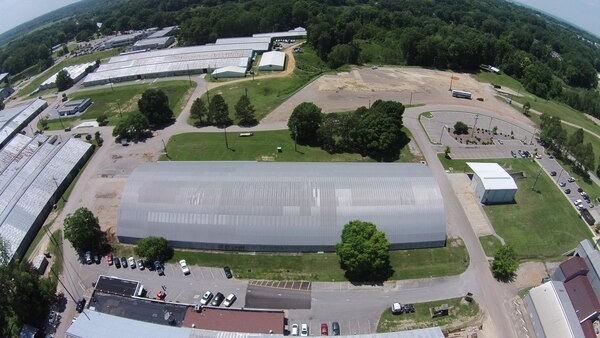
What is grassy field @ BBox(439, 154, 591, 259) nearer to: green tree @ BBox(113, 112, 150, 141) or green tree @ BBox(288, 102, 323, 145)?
green tree @ BBox(288, 102, 323, 145)

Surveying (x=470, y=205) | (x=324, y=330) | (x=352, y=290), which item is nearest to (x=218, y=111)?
(x=352, y=290)

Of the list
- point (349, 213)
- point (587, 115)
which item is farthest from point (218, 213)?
point (587, 115)

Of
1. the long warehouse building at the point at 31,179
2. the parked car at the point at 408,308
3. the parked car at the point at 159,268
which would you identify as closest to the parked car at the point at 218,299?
the parked car at the point at 159,268

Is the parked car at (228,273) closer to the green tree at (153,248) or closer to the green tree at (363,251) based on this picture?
the green tree at (153,248)

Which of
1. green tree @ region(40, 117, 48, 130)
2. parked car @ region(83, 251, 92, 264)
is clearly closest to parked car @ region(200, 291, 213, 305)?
parked car @ region(83, 251, 92, 264)

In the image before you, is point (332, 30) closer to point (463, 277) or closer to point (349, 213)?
point (349, 213)

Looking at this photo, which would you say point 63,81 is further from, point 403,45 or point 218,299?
point 403,45
